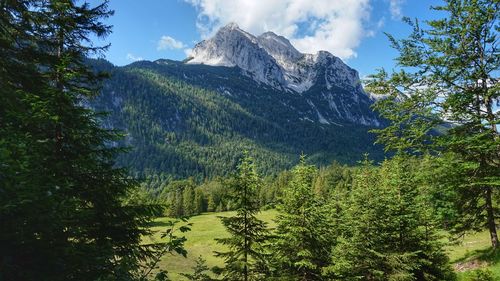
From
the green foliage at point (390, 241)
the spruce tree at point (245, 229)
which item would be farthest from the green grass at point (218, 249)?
the green foliage at point (390, 241)

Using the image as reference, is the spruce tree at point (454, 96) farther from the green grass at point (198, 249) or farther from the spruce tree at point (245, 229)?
the green grass at point (198, 249)

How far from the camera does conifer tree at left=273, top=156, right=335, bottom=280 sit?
17.6 m

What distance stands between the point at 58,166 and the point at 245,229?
7741 millimetres

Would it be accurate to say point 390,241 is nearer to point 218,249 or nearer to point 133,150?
point 133,150

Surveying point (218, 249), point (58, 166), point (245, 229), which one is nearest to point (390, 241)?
point (245, 229)

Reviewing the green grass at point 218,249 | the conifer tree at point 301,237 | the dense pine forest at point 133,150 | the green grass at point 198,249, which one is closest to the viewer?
the dense pine forest at point 133,150

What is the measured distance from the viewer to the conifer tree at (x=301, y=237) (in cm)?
1756

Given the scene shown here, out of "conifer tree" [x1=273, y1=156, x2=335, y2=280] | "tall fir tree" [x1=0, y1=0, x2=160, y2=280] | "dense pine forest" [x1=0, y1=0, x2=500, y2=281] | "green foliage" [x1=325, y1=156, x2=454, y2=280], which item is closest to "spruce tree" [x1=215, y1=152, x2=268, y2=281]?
"dense pine forest" [x1=0, y1=0, x2=500, y2=281]

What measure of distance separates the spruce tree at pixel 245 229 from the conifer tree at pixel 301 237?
7.51 ft

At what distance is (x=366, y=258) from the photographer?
859 inches

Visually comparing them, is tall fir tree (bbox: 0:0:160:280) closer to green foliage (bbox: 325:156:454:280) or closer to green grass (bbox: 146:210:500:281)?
green grass (bbox: 146:210:500:281)

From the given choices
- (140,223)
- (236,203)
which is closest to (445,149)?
(236,203)

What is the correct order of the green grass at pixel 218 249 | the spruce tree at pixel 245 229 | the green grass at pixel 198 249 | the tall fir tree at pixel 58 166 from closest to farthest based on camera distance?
the tall fir tree at pixel 58 166 < the spruce tree at pixel 245 229 < the green grass at pixel 218 249 < the green grass at pixel 198 249

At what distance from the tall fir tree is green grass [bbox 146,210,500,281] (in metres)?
2.00
